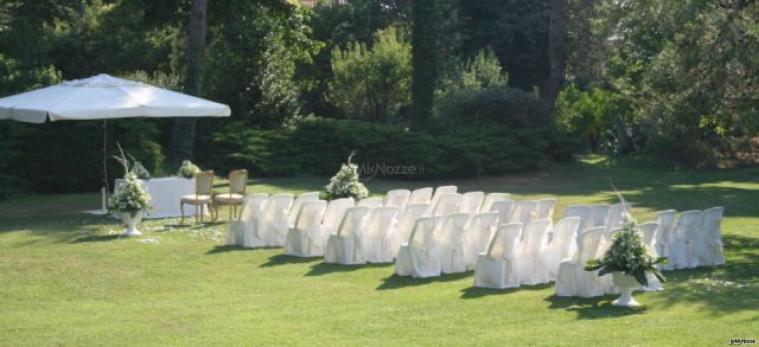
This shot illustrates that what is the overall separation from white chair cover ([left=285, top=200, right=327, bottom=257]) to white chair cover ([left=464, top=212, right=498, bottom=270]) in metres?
2.38

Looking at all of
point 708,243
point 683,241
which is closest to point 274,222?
point 683,241

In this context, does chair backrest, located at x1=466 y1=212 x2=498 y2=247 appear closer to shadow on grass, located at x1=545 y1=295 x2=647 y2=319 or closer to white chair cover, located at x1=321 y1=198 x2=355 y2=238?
white chair cover, located at x1=321 y1=198 x2=355 y2=238

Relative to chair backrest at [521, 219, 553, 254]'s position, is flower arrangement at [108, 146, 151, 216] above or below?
below

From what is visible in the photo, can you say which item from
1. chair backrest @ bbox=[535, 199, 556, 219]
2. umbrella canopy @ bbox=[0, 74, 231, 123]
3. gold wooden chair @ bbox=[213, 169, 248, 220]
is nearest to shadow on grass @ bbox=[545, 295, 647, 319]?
chair backrest @ bbox=[535, 199, 556, 219]

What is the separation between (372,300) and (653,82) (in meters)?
9.86

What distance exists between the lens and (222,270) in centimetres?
1441

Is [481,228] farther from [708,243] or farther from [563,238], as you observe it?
[708,243]

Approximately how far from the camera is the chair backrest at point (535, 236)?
1355 centimetres

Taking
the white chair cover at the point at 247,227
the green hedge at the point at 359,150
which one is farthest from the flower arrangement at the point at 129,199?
the green hedge at the point at 359,150

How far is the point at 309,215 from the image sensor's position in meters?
15.7

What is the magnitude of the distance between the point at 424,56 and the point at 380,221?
57.8 ft

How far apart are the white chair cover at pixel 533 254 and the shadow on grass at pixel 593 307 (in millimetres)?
994

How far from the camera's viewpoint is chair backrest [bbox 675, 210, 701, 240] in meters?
15.0

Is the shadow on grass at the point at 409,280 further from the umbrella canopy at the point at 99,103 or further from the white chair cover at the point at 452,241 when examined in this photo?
the umbrella canopy at the point at 99,103
